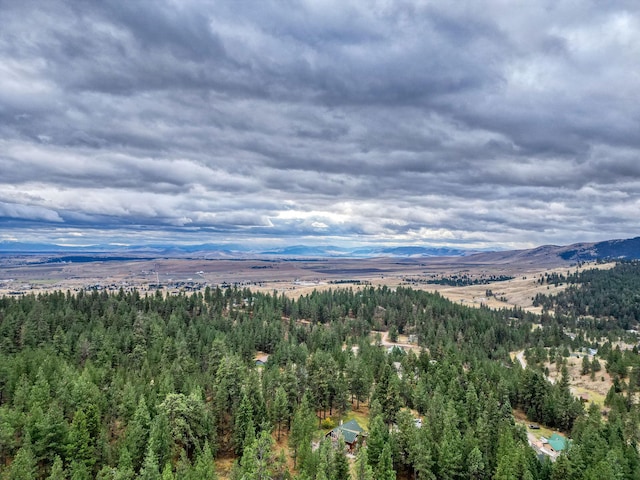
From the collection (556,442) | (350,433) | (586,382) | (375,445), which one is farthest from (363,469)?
(586,382)

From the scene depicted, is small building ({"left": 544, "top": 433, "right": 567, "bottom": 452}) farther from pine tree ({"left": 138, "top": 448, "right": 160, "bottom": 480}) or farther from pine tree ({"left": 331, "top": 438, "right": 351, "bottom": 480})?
pine tree ({"left": 138, "top": 448, "right": 160, "bottom": 480})

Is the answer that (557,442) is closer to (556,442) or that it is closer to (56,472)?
(556,442)

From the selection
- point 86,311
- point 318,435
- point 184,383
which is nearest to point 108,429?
point 184,383

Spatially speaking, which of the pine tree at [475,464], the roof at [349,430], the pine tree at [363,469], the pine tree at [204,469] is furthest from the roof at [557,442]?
the pine tree at [204,469]

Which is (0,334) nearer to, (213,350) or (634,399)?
(213,350)

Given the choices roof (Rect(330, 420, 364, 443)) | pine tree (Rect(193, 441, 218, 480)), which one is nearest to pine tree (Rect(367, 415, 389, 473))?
roof (Rect(330, 420, 364, 443))

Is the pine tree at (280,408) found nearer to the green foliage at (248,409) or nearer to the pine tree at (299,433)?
the green foliage at (248,409)

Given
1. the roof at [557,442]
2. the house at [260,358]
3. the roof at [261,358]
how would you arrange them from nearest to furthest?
the roof at [557,442] < the house at [260,358] < the roof at [261,358]
